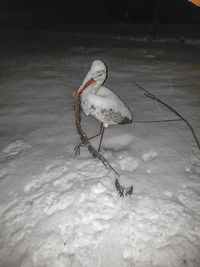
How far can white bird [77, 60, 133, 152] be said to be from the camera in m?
2.19

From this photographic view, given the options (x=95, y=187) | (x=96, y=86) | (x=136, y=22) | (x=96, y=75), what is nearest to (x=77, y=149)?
(x=95, y=187)

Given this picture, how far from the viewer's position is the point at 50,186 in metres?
1.98

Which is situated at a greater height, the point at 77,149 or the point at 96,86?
the point at 96,86

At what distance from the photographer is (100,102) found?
2170 mm

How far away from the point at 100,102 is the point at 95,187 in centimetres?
93

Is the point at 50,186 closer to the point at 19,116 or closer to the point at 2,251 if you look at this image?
the point at 2,251

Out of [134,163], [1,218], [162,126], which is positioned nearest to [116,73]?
[162,126]

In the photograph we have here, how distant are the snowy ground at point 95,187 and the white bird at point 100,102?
1.36ft

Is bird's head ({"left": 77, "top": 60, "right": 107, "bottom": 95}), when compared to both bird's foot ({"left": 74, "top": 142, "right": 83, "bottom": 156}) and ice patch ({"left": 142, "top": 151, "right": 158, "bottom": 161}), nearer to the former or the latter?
bird's foot ({"left": 74, "top": 142, "right": 83, "bottom": 156})

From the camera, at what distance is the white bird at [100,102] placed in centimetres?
219

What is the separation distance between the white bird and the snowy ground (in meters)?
0.41

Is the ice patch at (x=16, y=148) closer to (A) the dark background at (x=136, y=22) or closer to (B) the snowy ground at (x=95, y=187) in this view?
(B) the snowy ground at (x=95, y=187)

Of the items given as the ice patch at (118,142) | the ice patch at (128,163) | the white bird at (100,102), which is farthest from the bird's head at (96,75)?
the ice patch at (128,163)

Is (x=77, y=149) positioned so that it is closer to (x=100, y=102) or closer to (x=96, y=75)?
(x=100, y=102)
